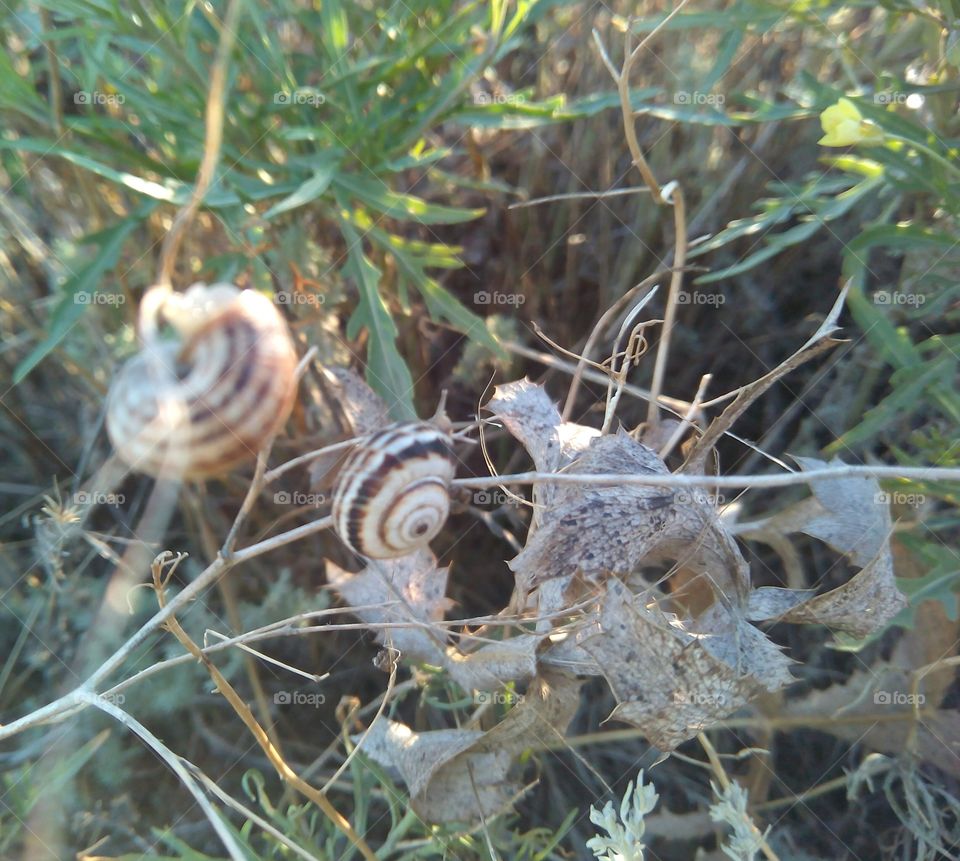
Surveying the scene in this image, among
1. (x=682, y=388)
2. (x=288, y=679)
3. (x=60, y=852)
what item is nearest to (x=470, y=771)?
(x=288, y=679)

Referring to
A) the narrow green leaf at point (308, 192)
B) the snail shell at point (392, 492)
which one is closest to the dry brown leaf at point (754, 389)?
the snail shell at point (392, 492)

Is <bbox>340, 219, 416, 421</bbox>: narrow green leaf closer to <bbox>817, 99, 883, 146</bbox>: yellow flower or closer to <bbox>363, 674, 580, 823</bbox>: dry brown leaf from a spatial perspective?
<bbox>363, 674, 580, 823</bbox>: dry brown leaf

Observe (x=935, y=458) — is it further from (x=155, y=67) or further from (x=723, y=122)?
(x=155, y=67)

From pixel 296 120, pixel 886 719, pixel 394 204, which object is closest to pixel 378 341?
pixel 394 204

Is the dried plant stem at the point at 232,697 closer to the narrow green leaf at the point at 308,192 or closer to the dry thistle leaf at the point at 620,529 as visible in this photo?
the dry thistle leaf at the point at 620,529

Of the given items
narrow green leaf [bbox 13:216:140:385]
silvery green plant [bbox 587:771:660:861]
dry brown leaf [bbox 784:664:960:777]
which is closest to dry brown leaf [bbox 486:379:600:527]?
silvery green plant [bbox 587:771:660:861]
